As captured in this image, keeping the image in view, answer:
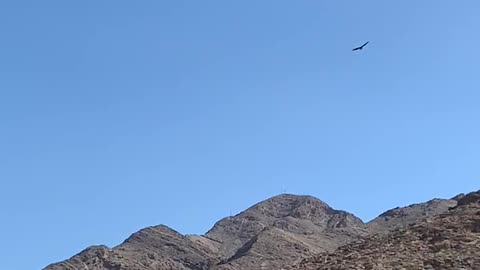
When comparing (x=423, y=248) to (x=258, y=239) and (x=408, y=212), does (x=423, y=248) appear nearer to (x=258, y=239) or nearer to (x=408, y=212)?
(x=258, y=239)

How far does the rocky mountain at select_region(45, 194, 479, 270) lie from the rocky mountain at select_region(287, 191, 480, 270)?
18847 mm

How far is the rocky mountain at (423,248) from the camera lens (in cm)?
1980

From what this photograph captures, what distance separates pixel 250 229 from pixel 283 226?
7.23m

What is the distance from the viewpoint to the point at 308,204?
232 ft

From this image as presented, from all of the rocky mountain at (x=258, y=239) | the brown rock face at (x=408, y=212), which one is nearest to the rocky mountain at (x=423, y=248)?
the rocky mountain at (x=258, y=239)

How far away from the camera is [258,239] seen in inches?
1998

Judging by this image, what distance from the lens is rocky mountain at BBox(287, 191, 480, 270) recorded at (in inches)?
779

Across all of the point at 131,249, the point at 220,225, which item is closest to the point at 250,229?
the point at 220,225

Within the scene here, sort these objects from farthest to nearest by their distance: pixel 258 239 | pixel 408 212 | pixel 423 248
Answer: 1. pixel 408 212
2. pixel 258 239
3. pixel 423 248

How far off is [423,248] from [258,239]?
29963 millimetres

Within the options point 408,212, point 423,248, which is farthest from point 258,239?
point 423,248

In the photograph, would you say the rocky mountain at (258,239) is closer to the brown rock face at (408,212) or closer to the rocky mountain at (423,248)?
the brown rock face at (408,212)

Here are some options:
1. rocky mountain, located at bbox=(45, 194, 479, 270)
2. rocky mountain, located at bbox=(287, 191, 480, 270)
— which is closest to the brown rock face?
rocky mountain, located at bbox=(45, 194, 479, 270)

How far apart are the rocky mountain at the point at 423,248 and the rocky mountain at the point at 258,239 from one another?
18.8 m
